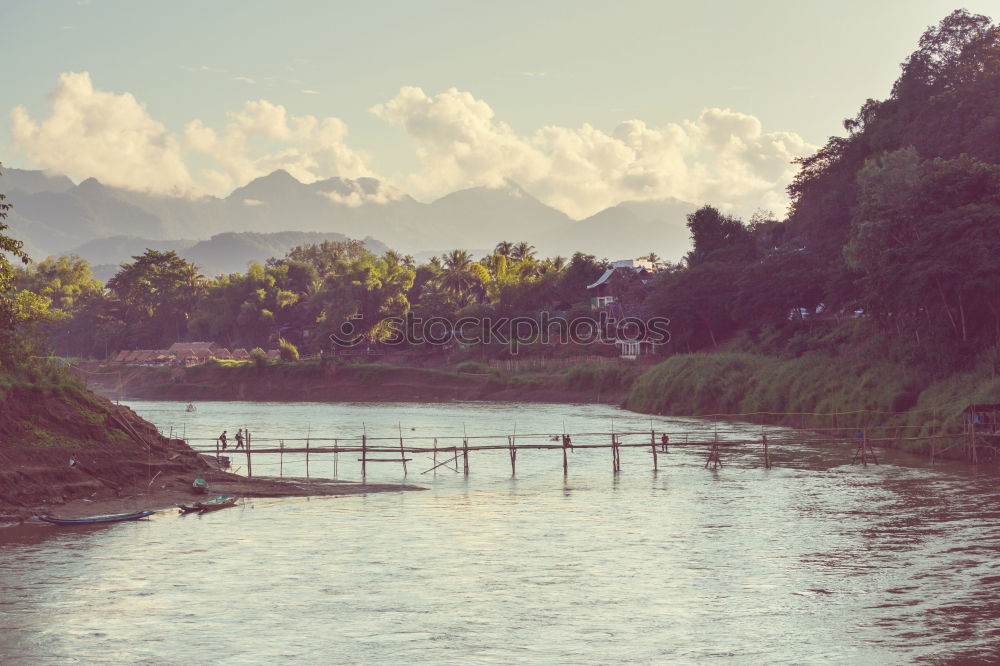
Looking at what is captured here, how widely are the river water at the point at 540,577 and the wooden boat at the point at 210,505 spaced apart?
0.51 metres

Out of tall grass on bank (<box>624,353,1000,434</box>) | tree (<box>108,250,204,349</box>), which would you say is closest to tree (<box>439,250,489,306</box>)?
tree (<box>108,250,204,349</box>)

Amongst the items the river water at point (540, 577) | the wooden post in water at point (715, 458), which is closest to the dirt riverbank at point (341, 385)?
the wooden post in water at point (715, 458)

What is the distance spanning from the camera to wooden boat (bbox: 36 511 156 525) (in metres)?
31.2

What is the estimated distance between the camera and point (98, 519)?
32.2 m

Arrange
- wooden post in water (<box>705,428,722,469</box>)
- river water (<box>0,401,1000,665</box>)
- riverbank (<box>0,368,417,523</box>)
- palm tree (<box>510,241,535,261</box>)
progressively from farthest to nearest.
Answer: palm tree (<box>510,241,535,261</box>) → wooden post in water (<box>705,428,722,469</box>) → riverbank (<box>0,368,417,523</box>) → river water (<box>0,401,1000,665</box>)

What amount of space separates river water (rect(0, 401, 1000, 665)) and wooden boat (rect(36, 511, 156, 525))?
13.9 inches

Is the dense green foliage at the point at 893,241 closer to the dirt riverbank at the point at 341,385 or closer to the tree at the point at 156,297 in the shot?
the dirt riverbank at the point at 341,385

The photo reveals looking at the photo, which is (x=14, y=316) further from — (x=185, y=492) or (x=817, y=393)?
(x=817, y=393)

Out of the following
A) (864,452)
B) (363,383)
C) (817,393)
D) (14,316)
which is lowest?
(864,452)

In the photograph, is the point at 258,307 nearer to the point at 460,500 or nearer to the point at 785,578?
the point at 460,500

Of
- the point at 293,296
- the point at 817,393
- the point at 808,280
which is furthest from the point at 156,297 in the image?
the point at 817,393

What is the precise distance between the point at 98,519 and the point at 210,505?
4159 mm

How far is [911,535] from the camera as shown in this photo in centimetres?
3130

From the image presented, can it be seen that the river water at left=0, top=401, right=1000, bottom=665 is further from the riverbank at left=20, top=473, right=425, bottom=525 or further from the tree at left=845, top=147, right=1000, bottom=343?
the tree at left=845, top=147, right=1000, bottom=343
